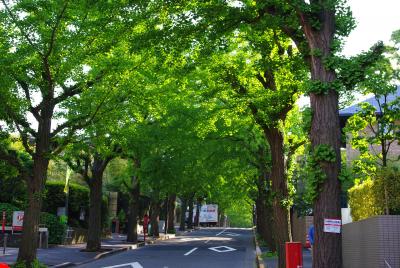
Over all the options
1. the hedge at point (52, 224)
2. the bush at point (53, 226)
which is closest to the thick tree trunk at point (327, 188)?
the hedge at point (52, 224)

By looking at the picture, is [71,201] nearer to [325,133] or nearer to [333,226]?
[325,133]

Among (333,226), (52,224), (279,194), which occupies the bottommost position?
(52,224)

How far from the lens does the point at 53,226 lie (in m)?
29.7

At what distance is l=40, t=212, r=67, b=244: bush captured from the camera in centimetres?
2936

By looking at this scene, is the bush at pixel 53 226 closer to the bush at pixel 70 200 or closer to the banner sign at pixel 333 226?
the bush at pixel 70 200

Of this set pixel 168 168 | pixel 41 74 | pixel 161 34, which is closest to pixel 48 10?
pixel 41 74

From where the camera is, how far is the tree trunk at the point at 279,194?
52.3 ft

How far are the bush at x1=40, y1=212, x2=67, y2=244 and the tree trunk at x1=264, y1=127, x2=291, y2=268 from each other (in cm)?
1680

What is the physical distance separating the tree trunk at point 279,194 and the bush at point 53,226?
16797 mm

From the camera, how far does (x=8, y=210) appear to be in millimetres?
29047

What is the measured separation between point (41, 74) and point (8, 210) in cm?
1456

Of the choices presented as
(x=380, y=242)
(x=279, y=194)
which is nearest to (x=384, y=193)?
(x=380, y=242)

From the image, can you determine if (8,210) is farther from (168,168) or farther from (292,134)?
(292,134)

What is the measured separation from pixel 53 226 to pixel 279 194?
17.4 meters
